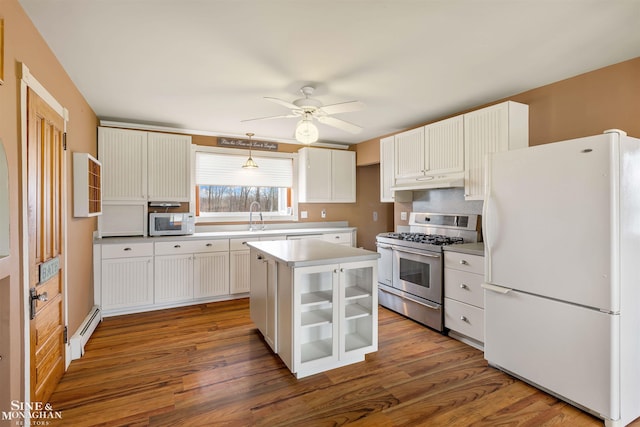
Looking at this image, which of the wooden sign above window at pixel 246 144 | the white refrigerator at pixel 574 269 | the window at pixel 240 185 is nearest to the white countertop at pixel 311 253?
the white refrigerator at pixel 574 269

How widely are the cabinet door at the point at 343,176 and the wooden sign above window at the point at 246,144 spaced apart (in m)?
0.99

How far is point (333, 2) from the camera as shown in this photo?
171 cm

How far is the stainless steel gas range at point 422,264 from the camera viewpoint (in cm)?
319

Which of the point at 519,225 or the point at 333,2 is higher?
the point at 333,2

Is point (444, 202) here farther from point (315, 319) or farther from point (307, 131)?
point (315, 319)

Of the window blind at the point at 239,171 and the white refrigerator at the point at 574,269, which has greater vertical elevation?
the window blind at the point at 239,171

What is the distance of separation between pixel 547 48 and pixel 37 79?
3.34 metres

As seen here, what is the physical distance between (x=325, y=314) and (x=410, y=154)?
2.34 meters

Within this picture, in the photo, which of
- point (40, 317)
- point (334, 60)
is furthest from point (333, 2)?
point (40, 317)

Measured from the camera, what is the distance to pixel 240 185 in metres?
4.84

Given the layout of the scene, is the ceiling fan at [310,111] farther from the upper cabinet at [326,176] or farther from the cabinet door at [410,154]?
the upper cabinet at [326,176]

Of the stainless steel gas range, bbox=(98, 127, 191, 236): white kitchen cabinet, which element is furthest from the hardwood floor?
bbox=(98, 127, 191, 236): white kitchen cabinet

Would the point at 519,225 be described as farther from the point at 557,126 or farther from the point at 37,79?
the point at 37,79

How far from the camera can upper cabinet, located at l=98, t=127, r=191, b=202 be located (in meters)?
3.80
